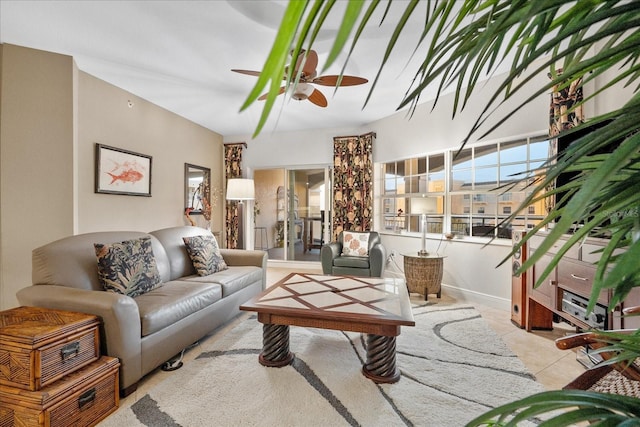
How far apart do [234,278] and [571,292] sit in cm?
279

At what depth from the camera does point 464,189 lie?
3.88m

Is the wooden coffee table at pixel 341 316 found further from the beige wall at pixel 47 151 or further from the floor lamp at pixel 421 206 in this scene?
the beige wall at pixel 47 151

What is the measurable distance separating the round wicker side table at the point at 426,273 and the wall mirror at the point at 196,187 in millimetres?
3591

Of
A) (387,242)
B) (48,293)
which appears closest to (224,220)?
(387,242)

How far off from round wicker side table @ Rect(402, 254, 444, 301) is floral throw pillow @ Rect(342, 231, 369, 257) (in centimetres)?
73

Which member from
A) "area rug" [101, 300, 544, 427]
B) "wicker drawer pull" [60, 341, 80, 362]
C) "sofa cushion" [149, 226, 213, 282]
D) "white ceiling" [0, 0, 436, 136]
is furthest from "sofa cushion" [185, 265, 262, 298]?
"white ceiling" [0, 0, 436, 136]

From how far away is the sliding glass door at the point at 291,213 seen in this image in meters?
5.87

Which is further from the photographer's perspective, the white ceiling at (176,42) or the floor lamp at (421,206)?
the floor lamp at (421,206)

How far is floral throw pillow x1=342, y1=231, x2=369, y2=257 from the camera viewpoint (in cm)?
422

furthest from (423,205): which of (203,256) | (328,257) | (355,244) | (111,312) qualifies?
(111,312)

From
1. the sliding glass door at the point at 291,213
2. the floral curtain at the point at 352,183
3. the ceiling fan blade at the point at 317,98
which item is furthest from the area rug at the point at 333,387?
the sliding glass door at the point at 291,213

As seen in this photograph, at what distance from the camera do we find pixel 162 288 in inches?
96.4

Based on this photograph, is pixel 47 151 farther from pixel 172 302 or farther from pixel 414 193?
pixel 414 193

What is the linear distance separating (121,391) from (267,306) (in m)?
0.97
